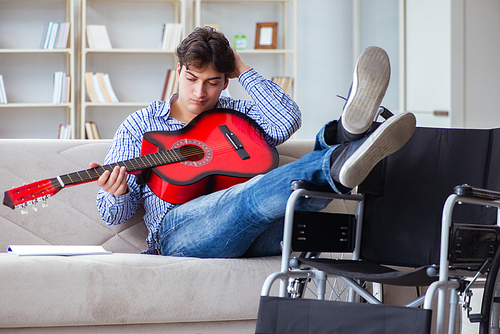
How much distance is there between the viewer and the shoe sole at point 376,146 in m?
0.94

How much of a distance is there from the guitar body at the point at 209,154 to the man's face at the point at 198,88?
0.13 feet

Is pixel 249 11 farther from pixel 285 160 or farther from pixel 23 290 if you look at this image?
pixel 23 290

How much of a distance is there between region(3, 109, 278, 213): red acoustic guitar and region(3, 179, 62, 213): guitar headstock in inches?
2.5

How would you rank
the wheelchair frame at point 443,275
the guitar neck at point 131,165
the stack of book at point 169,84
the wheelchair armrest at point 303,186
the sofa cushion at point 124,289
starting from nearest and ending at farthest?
the wheelchair frame at point 443,275 < the wheelchair armrest at point 303,186 < the sofa cushion at point 124,289 < the guitar neck at point 131,165 < the stack of book at point 169,84

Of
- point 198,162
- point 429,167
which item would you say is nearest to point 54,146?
point 198,162

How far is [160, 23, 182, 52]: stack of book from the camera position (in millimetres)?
3828

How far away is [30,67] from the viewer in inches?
154

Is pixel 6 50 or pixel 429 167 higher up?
pixel 6 50

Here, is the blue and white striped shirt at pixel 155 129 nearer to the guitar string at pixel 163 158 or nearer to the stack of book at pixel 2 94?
the guitar string at pixel 163 158

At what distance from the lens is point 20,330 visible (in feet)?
3.98

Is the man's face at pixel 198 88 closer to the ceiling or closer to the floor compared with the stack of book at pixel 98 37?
closer to the floor

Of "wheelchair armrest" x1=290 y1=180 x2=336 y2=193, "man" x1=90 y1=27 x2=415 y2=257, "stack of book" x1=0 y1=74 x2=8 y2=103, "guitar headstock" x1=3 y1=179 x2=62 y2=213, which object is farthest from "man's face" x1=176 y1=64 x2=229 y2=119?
"stack of book" x1=0 y1=74 x2=8 y2=103

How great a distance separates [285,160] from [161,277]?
0.70 m

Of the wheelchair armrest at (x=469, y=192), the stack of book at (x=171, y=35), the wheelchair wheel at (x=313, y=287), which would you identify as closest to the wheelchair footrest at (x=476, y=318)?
the wheelchair armrest at (x=469, y=192)
